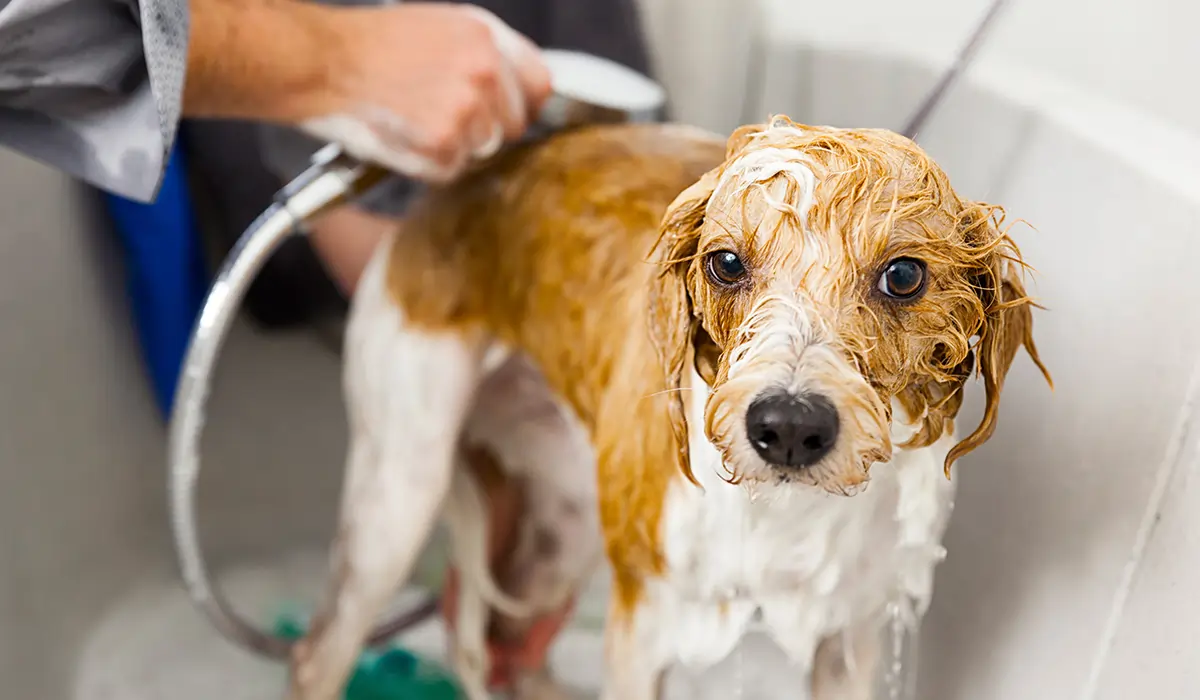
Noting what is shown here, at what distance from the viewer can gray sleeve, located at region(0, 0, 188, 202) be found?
67 centimetres

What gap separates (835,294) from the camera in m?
0.45

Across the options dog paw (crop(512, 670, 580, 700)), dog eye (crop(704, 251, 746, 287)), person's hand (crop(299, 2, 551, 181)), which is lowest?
dog paw (crop(512, 670, 580, 700))

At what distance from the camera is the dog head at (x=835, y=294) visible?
441 mm

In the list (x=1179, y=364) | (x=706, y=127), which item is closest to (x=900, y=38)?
(x=706, y=127)

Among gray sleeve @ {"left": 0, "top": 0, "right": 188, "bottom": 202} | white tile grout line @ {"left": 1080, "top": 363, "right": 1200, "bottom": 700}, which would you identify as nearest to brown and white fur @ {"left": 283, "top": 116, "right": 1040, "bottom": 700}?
white tile grout line @ {"left": 1080, "top": 363, "right": 1200, "bottom": 700}

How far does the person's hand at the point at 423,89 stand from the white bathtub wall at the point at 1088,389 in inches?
9.8

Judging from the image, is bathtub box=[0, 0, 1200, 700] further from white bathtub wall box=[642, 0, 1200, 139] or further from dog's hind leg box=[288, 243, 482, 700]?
dog's hind leg box=[288, 243, 482, 700]

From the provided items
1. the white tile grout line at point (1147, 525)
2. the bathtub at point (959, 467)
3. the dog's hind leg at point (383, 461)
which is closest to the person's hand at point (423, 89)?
the dog's hind leg at point (383, 461)

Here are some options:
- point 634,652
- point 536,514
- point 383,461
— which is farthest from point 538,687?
point 634,652

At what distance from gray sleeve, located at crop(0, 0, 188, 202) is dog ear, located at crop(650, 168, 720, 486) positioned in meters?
0.34

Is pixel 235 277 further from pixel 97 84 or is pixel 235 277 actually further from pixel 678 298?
pixel 678 298

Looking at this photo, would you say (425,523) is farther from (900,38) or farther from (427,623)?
(900,38)

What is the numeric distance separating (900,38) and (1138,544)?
20.7 inches

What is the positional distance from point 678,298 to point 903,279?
12 centimetres
